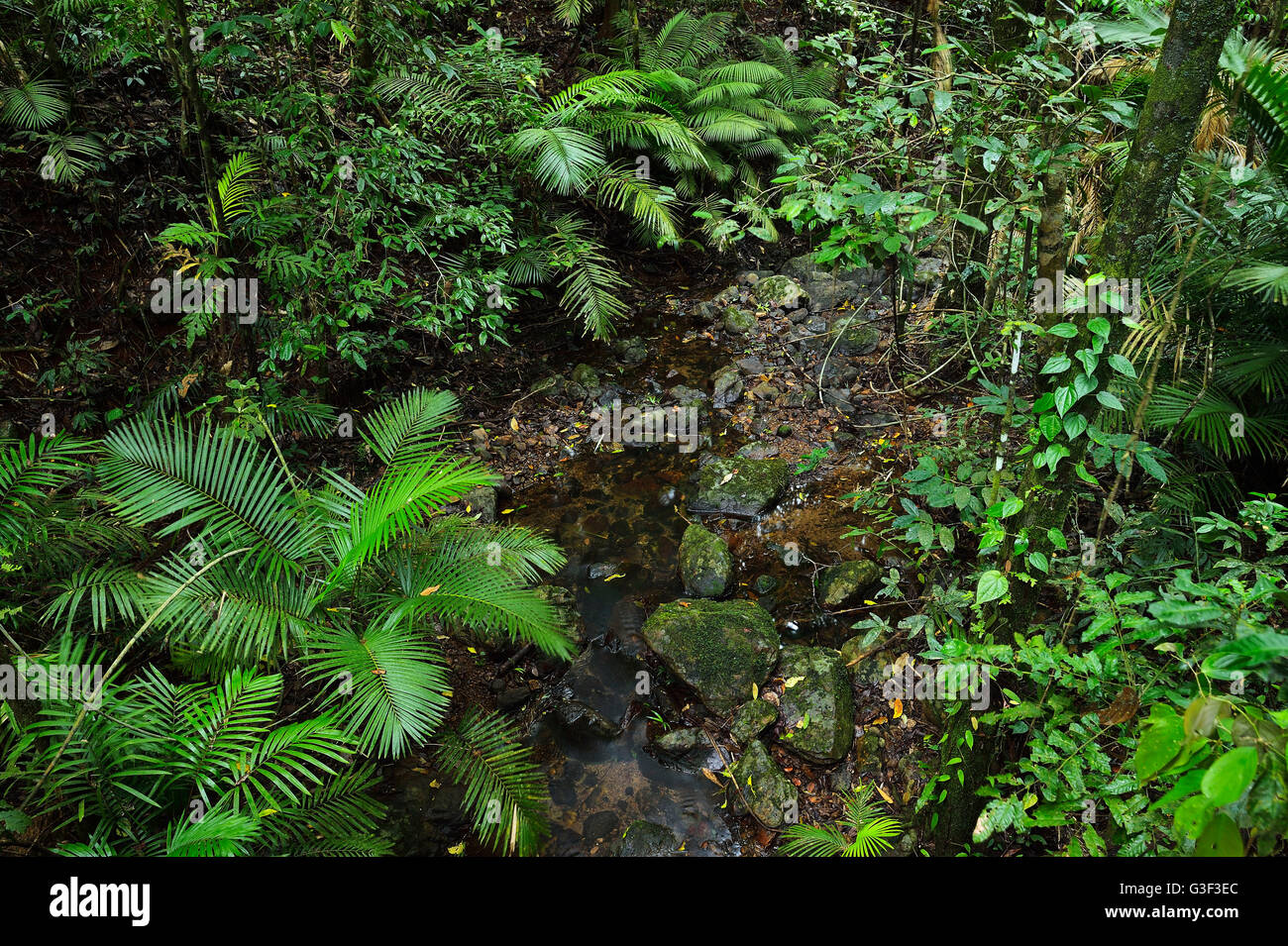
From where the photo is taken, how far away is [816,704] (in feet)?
11.0

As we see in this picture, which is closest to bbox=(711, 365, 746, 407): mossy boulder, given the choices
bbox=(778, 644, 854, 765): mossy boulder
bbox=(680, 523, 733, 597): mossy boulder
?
bbox=(680, 523, 733, 597): mossy boulder

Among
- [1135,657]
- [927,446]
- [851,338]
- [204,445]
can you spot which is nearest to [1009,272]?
[927,446]

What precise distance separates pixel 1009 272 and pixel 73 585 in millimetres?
4815

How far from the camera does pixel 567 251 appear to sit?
575 centimetres

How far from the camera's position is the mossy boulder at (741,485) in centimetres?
464

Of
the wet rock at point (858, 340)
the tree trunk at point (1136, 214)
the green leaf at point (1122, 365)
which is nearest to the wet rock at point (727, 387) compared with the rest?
the wet rock at point (858, 340)

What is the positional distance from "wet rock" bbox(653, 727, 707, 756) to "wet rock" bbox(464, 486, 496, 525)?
1880 millimetres

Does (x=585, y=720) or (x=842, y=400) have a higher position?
(x=842, y=400)

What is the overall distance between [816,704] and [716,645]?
0.58 metres

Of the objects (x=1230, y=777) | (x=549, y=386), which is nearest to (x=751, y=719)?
(x=1230, y=777)

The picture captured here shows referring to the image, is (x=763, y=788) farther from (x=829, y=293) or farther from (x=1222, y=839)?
(x=829, y=293)

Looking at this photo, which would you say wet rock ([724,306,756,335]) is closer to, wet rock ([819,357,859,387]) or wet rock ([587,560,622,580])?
wet rock ([819,357,859,387])

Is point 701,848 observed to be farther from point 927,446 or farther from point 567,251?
point 567,251

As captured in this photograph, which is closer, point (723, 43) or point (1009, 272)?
point (1009, 272)
